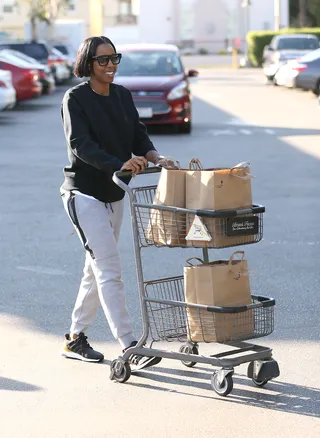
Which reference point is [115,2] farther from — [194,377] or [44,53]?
[194,377]

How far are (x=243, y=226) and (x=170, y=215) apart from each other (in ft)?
1.25

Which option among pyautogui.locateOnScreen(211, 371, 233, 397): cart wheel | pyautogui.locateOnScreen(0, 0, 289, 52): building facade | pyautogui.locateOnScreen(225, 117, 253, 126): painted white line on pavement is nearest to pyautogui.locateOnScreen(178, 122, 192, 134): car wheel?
pyautogui.locateOnScreen(225, 117, 253, 126): painted white line on pavement

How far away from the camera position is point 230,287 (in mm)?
5973

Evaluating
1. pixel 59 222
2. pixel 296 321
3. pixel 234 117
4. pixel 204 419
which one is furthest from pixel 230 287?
pixel 234 117

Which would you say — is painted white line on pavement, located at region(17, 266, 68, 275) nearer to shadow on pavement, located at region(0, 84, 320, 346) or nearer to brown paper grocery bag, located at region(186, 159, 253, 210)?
shadow on pavement, located at region(0, 84, 320, 346)

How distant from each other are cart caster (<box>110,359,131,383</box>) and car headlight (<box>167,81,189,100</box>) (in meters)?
16.5

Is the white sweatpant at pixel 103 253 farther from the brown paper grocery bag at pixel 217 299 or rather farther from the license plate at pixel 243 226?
the license plate at pixel 243 226

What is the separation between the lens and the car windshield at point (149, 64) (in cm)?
2352

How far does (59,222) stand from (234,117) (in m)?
15.4

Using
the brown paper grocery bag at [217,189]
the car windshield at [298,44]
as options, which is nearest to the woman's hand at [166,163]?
the brown paper grocery bag at [217,189]

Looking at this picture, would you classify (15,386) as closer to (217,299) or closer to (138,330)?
(217,299)

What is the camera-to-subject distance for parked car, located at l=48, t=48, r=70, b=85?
148 ft

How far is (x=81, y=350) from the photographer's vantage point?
6.68 meters

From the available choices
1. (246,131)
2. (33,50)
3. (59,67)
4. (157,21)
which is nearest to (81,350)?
(246,131)
